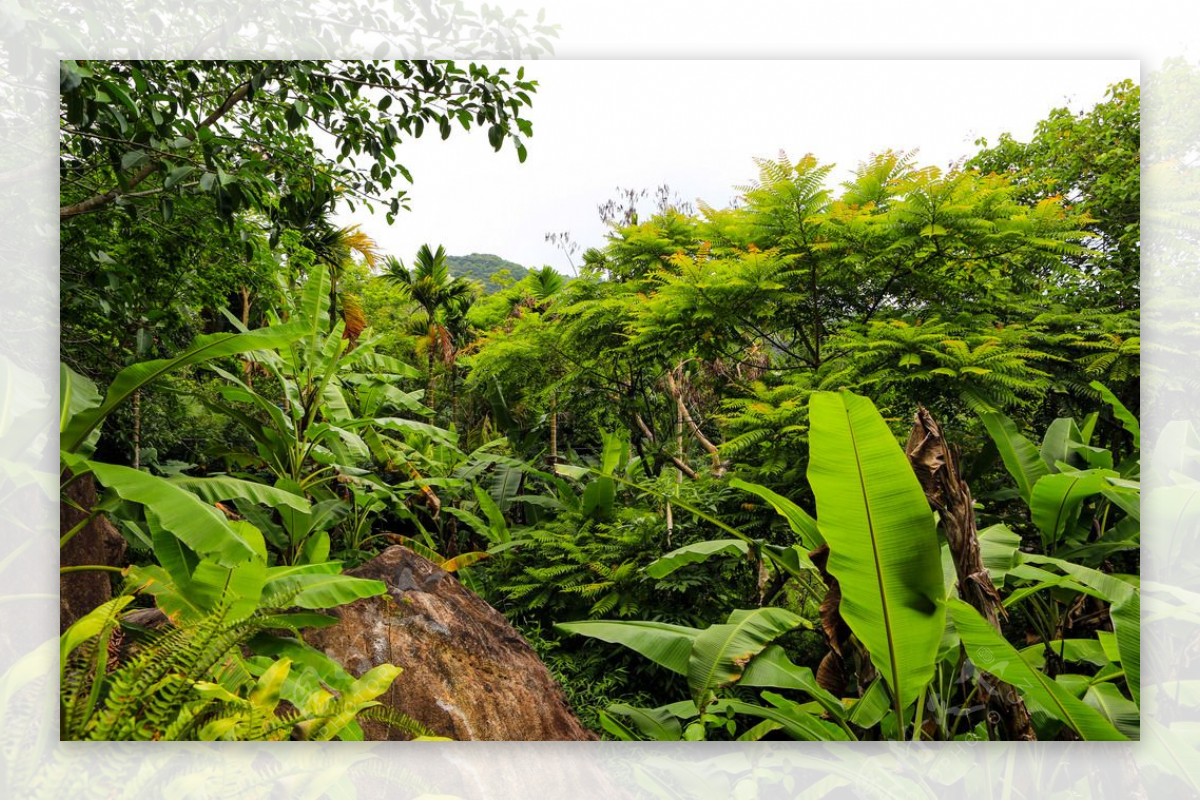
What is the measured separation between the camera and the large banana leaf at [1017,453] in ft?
5.69

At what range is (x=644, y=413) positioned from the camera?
2.68 metres

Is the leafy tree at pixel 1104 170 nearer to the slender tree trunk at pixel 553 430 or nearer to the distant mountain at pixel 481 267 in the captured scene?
the distant mountain at pixel 481 267

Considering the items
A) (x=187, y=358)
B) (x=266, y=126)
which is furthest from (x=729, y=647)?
(x=266, y=126)

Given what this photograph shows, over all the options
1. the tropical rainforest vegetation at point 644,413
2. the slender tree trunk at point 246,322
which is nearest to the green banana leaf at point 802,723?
the tropical rainforest vegetation at point 644,413

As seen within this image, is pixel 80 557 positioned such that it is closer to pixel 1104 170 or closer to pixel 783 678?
pixel 783 678

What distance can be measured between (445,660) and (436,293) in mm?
1140

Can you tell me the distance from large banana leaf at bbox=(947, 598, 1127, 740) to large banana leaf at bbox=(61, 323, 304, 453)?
1413 millimetres

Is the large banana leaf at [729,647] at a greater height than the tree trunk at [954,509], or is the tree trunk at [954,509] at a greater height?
the tree trunk at [954,509]

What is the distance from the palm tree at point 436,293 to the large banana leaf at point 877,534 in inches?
50.5

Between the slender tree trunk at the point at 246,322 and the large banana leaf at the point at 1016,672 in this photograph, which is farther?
the slender tree trunk at the point at 246,322

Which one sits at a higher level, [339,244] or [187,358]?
[339,244]

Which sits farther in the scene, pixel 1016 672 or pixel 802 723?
pixel 802 723

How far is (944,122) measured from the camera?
175cm

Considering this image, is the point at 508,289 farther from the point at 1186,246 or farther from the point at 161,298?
the point at 1186,246
